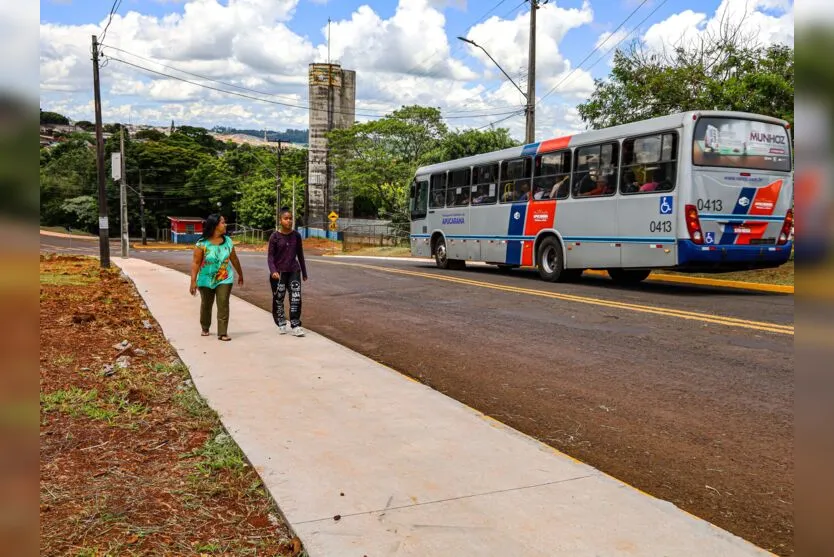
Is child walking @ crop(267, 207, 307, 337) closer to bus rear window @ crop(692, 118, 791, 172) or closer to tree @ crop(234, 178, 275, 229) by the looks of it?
bus rear window @ crop(692, 118, 791, 172)

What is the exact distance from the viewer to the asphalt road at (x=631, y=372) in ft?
14.5

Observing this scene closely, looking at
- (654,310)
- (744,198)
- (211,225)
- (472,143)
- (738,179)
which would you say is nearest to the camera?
(211,225)

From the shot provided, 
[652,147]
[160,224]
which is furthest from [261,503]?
[160,224]

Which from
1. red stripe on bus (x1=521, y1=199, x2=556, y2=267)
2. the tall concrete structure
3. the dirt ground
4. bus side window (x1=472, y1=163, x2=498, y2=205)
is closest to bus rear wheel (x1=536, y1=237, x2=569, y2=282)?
red stripe on bus (x1=521, y1=199, x2=556, y2=267)

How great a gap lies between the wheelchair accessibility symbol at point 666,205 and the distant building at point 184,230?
7410cm

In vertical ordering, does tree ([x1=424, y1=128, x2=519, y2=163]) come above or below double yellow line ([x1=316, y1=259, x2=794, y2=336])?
above

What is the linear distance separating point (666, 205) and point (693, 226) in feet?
2.34

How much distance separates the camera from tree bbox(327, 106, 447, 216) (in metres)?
55.6

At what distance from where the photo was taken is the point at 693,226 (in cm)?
1302

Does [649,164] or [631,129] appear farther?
[631,129]

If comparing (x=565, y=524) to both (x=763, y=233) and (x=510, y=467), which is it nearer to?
(x=510, y=467)

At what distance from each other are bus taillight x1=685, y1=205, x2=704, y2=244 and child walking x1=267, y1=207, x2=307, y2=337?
7447mm

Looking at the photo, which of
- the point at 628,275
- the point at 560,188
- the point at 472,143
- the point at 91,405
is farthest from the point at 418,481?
the point at 472,143

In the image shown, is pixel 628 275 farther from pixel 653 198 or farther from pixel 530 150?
pixel 530 150
